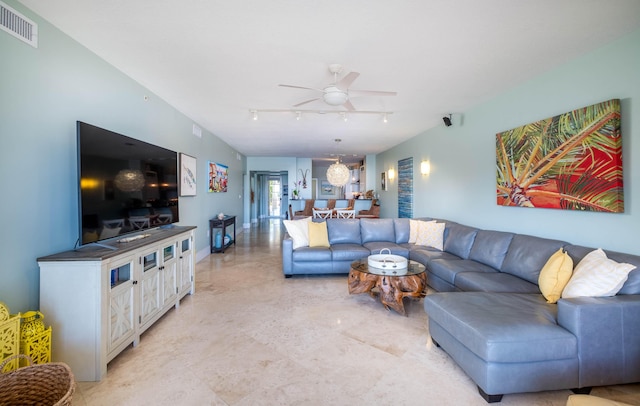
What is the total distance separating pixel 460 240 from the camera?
12.2ft

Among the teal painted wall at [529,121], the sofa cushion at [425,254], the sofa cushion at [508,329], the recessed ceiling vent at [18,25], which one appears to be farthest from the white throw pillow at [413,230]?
the recessed ceiling vent at [18,25]

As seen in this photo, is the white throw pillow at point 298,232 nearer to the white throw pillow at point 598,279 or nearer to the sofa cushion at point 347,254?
the sofa cushion at point 347,254

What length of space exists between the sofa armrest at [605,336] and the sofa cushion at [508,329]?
88 millimetres

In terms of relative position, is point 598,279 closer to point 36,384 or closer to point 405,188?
point 36,384

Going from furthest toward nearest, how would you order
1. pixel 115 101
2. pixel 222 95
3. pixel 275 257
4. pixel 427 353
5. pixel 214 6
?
pixel 275 257, pixel 222 95, pixel 115 101, pixel 427 353, pixel 214 6

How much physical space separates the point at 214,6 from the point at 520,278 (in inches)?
141

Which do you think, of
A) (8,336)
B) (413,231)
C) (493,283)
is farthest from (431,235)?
(8,336)

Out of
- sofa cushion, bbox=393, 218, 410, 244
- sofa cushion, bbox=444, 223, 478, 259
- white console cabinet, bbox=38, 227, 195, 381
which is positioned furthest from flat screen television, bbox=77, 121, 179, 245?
sofa cushion, bbox=444, 223, 478, 259

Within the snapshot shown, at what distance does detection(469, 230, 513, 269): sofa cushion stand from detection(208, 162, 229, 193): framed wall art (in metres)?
4.83

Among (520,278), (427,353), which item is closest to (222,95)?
(427,353)

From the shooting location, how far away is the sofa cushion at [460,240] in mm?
3596

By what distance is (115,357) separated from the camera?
7.04ft

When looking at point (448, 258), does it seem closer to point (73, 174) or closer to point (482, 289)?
point (482, 289)

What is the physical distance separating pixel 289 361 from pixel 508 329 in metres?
1.54
